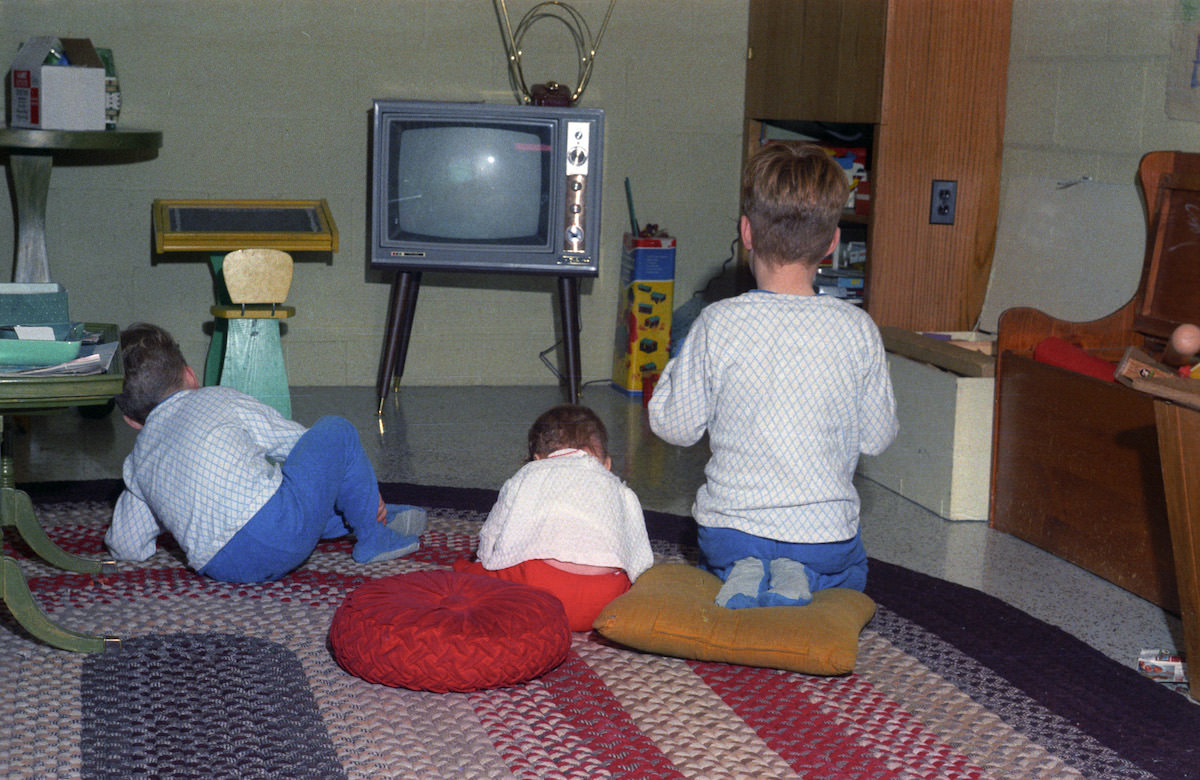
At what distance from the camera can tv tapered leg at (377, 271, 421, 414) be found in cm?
409

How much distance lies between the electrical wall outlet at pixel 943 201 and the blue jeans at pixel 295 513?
1882 millimetres

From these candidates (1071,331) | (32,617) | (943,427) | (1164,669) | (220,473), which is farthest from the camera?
(943,427)

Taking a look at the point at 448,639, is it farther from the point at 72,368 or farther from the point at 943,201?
the point at 943,201

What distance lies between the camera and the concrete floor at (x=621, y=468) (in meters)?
2.49

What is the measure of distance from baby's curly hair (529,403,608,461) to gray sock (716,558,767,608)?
353mm

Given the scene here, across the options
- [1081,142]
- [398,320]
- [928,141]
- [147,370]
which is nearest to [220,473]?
[147,370]

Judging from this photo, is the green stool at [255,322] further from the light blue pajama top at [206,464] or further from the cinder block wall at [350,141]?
the light blue pajama top at [206,464]

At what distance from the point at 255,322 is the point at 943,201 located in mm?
1951

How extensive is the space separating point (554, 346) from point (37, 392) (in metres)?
2.84

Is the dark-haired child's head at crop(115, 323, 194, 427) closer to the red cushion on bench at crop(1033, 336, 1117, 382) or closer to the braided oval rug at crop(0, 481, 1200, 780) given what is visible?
the braided oval rug at crop(0, 481, 1200, 780)

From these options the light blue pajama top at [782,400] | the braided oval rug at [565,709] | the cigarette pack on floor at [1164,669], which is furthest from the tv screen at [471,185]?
the cigarette pack on floor at [1164,669]

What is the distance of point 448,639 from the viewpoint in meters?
1.89

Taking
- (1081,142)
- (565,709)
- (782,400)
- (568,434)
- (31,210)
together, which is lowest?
(565,709)

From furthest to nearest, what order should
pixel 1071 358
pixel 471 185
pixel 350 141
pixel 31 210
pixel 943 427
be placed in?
pixel 350 141 < pixel 471 185 < pixel 31 210 < pixel 943 427 < pixel 1071 358
